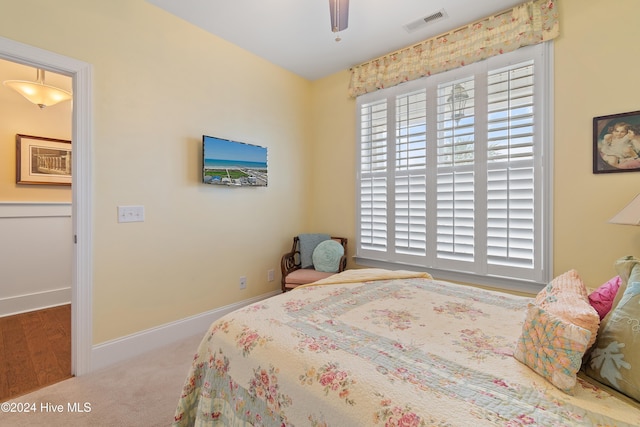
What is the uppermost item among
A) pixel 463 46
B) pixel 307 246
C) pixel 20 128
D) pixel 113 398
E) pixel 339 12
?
pixel 463 46

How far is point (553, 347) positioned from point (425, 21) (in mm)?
2660

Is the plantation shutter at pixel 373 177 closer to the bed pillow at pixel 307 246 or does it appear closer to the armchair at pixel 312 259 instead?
the armchair at pixel 312 259

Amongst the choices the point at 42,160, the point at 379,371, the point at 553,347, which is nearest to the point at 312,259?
the point at 379,371

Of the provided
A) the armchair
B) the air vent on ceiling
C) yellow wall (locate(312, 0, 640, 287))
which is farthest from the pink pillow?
the air vent on ceiling

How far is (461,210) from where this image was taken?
270cm

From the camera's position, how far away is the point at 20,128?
335 centimetres

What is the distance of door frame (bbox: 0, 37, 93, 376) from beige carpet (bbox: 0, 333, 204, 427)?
0.69 feet

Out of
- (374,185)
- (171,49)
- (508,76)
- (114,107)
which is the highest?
(171,49)

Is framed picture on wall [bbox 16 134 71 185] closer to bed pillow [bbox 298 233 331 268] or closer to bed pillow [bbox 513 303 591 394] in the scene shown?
bed pillow [bbox 298 233 331 268]

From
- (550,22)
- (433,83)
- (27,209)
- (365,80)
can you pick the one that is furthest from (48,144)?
(550,22)

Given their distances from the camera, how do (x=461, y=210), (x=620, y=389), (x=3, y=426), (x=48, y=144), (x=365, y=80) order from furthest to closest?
(x=48, y=144)
(x=365, y=80)
(x=461, y=210)
(x=3, y=426)
(x=620, y=389)

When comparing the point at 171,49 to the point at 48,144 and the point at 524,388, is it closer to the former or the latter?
the point at 48,144

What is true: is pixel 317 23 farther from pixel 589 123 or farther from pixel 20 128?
pixel 20 128

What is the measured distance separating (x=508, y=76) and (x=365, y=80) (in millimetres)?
1365
